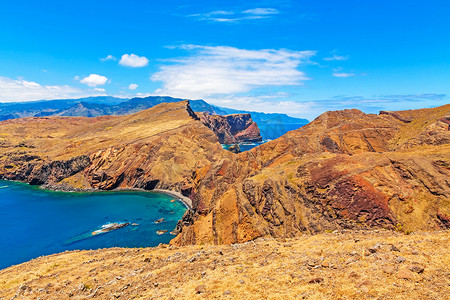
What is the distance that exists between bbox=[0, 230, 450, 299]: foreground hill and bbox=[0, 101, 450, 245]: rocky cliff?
779cm

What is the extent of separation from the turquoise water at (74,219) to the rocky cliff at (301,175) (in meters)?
11.1

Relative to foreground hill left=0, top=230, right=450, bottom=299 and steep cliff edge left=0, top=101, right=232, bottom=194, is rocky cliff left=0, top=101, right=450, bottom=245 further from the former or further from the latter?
foreground hill left=0, top=230, right=450, bottom=299

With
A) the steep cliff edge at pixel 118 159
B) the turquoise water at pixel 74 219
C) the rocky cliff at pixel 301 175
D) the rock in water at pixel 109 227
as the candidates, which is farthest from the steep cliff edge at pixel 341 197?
the steep cliff edge at pixel 118 159

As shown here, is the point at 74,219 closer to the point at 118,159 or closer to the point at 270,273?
the point at 118,159

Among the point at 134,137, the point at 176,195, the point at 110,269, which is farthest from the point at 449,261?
the point at 134,137

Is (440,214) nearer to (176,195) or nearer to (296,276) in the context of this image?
(296,276)

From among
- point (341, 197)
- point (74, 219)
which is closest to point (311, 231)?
point (341, 197)

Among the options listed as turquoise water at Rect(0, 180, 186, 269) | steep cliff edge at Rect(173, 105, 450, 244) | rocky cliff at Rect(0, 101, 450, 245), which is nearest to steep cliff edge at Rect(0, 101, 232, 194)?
rocky cliff at Rect(0, 101, 450, 245)

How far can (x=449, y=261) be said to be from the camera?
17.3m

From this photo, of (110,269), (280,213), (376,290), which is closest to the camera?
(376,290)

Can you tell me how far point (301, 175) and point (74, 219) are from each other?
7785 cm

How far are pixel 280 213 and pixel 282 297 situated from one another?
25.8 m

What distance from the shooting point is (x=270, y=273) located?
21.4m

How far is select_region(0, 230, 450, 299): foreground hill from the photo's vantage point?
16.2 m
